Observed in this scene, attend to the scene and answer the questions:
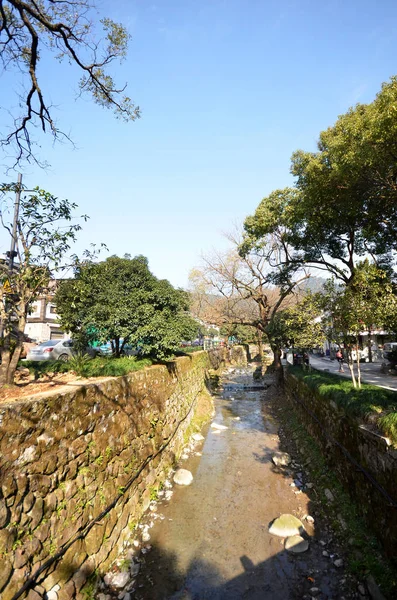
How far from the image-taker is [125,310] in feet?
34.2

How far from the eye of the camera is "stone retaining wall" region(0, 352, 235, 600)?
3.69 m

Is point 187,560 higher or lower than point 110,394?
lower

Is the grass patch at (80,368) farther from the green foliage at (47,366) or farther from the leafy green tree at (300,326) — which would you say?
the leafy green tree at (300,326)

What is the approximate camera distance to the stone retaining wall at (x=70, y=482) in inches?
145

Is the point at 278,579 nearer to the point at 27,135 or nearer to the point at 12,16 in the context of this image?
the point at 27,135

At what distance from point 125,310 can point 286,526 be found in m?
7.38

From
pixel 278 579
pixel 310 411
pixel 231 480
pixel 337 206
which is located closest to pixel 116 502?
pixel 278 579

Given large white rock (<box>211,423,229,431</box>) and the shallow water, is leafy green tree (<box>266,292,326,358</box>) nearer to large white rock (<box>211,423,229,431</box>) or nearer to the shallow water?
the shallow water

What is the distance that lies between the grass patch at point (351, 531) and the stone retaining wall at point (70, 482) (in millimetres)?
4191

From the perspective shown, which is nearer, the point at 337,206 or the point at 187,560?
the point at 187,560

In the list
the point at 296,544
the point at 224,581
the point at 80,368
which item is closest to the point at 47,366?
the point at 80,368

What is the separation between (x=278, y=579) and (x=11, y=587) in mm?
4157

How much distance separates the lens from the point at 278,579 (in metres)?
5.17

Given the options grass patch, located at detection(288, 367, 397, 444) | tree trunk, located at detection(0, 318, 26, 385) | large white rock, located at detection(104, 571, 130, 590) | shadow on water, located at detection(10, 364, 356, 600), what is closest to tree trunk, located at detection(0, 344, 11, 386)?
tree trunk, located at detection(0, 318, 26, 385)
